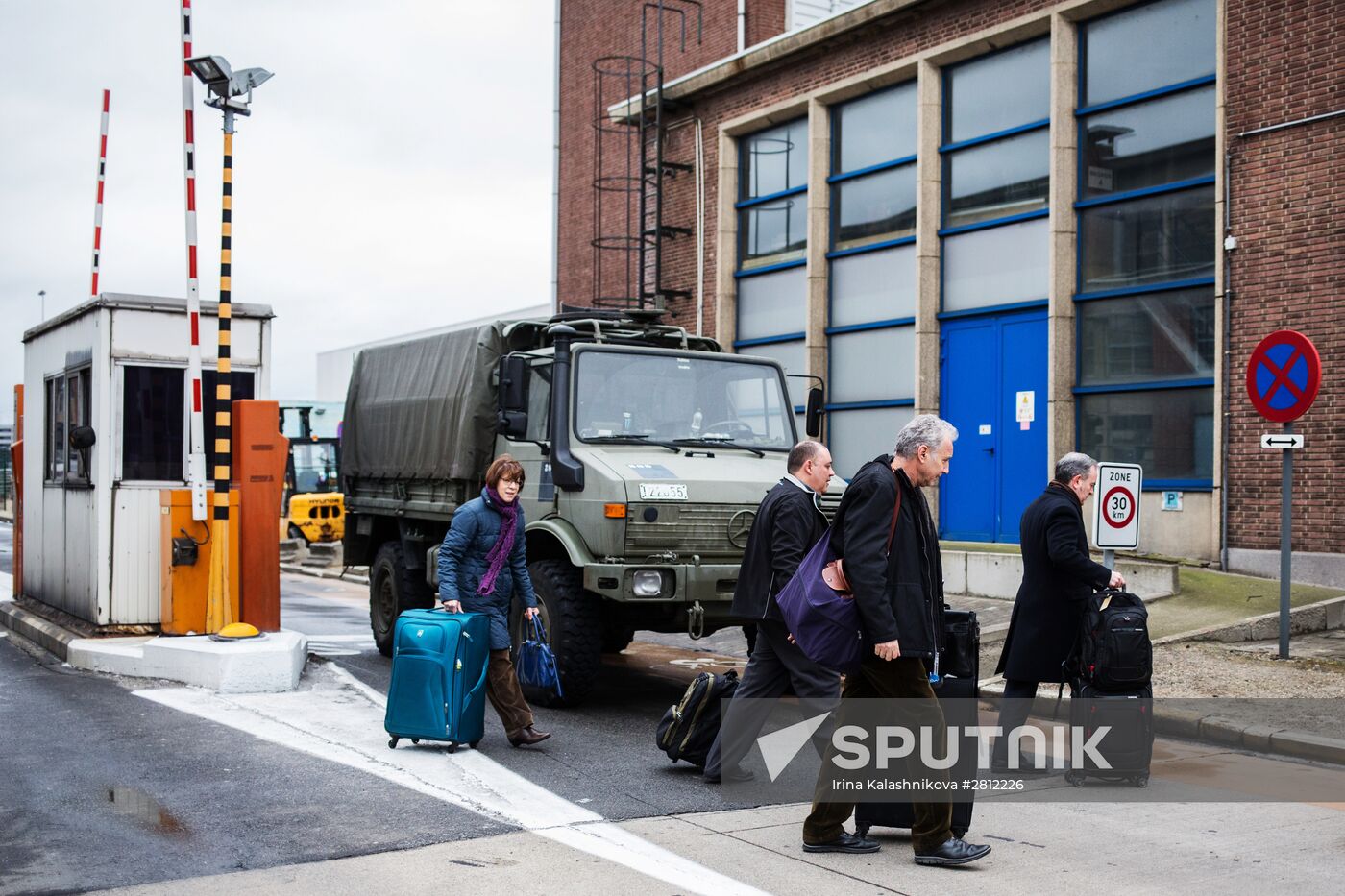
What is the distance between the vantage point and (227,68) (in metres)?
10.5

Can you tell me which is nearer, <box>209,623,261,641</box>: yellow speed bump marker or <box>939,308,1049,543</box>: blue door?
<box>209,623,261,641</box>: yellow speed bump marker

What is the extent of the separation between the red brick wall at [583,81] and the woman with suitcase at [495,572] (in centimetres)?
1652

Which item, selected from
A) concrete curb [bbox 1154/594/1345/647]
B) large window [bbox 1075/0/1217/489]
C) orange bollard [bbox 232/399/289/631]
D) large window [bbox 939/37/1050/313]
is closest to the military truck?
orange bollard [bbox 232/399/289/631]

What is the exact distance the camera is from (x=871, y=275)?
63.9 ft

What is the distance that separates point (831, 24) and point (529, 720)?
45.9ft

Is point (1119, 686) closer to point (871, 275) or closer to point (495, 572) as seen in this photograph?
point (495, 572)

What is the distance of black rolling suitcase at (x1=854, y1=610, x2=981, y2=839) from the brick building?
27.6 feet

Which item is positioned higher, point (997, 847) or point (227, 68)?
point (227, 68)

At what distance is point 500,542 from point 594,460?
1.57m

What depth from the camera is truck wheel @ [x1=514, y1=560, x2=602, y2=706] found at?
9.34m

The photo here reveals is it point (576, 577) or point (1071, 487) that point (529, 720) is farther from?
point (1071, 487)

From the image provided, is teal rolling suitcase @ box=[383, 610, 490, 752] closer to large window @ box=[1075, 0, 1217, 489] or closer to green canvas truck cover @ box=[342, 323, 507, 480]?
green canvas truck cover @ box=[342, 323, 507, 480]

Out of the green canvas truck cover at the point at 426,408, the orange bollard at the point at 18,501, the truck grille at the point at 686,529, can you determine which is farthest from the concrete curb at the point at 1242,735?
the orange bollard at the point at 18,501

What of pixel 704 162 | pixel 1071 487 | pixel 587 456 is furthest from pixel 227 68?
pixel 704 162
